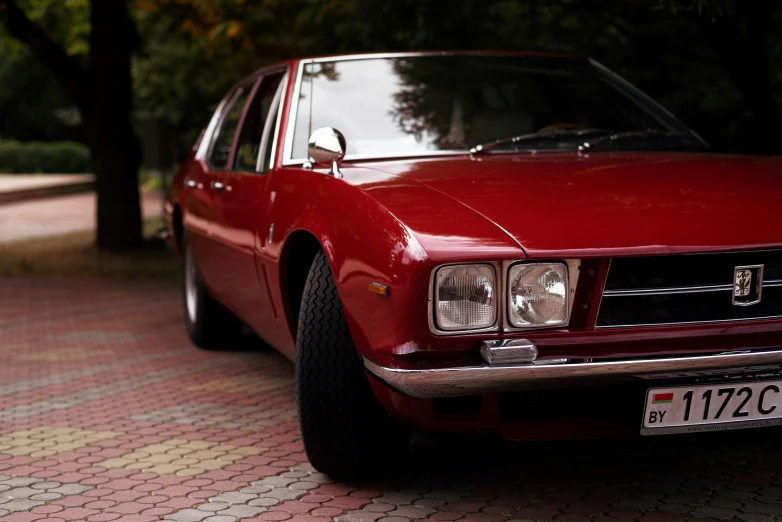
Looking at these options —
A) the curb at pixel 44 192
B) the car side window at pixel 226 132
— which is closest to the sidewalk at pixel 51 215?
the curb at pixel 44 192

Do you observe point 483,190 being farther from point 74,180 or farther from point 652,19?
point 74,180

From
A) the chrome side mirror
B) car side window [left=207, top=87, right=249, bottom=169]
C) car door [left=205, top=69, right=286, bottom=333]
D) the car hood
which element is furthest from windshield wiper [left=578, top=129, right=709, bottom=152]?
car side window [left=207, top=87, right=249, bottom=169]

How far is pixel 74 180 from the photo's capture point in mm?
33125

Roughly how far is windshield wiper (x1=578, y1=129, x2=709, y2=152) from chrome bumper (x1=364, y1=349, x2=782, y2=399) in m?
1.59

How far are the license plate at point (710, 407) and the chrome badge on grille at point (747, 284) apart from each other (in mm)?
240

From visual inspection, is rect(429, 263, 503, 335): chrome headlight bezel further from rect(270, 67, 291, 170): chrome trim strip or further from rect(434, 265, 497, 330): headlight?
rect(270, 67, 291, 170): chrome trim strip

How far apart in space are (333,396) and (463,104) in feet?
5.58

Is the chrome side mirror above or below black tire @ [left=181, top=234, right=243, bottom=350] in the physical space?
above

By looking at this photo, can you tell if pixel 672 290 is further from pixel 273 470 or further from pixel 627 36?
pixel 627 36

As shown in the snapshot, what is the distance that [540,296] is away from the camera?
318 cm

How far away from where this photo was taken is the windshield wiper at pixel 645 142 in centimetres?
464

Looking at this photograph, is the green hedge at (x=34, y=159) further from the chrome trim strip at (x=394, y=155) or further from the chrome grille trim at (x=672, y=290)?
the chrome grille trim at (x=672, y=290)

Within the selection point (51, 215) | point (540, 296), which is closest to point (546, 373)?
point (540, 296)

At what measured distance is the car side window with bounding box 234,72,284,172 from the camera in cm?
502
